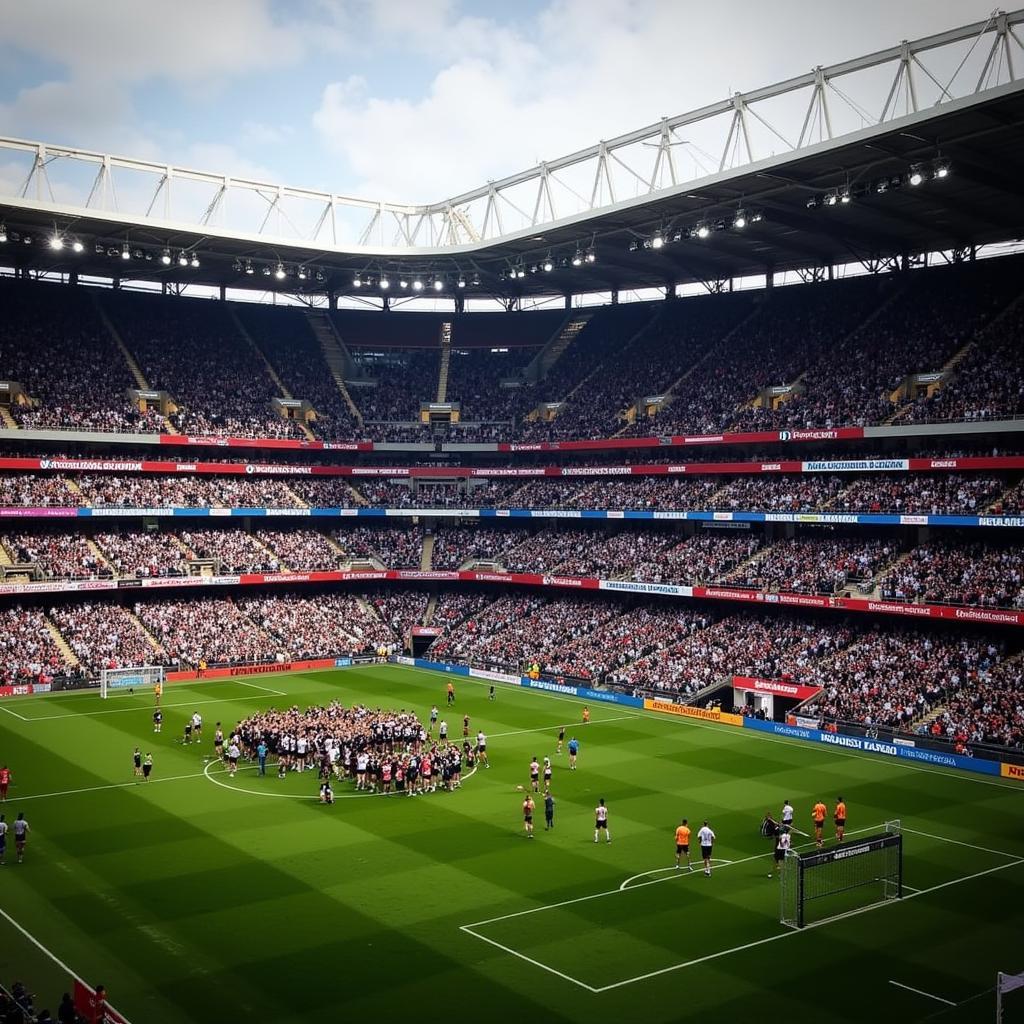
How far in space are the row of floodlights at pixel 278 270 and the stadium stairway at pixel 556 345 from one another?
15742 millimetres

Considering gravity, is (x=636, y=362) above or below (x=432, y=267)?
below

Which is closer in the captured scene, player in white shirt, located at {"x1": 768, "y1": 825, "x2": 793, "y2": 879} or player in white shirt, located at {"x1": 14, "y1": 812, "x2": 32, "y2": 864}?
player in white shirt, located at {"x1": 768, "y1": 825, "x2": 793, "y2": 879}

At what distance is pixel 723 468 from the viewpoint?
192 ft

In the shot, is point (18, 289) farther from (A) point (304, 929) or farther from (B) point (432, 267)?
(A) point (304, 929)

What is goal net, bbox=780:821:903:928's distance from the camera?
23.7 meters

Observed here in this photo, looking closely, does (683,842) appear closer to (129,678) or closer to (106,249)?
(129,678)

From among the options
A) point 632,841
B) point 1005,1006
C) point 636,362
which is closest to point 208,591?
point 636,362

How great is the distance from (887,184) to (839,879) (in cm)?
2912

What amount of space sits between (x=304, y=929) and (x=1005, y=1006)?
527 inches

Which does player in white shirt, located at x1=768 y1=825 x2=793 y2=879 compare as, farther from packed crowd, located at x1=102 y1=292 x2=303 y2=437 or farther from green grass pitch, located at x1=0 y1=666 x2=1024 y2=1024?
packed crowd, located at x1=102 y1=292 x2=303 y2=437

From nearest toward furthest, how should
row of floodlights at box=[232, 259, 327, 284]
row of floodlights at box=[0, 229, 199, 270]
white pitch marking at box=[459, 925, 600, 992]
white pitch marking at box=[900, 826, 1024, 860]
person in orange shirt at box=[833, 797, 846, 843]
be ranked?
1. white pitch marking at box=[459, 925, 600, 992]
2. white pitch marking at box=[900, 826, 1024, 860]
3. person in orange shirt at box=[833, 797, 846, 843]
4. row of floodlights at box=[0, 229, 199, 270]
5. row of floodlights at box=[232, 259, 327, 284]

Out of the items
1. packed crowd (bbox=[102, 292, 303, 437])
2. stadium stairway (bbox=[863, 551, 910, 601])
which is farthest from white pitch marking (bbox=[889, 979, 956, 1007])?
packed crowd (bbox=[102, 292, 303, 437])

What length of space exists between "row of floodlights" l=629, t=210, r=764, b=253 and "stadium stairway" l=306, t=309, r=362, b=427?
85.5ft

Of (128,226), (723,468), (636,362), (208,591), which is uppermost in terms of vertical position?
(128,226)
